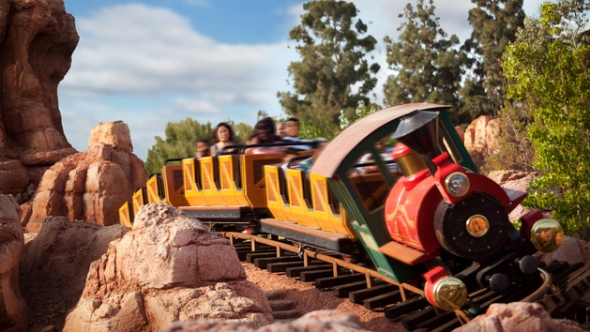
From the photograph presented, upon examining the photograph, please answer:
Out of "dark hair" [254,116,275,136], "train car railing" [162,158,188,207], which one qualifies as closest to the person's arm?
"train car railing" [162,158,188,207]

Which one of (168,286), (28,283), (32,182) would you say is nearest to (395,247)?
(168,286)

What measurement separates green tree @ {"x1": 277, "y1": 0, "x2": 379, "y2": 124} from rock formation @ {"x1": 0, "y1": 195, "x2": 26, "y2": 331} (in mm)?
32118

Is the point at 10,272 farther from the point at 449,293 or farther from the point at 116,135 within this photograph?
the point at 116,135

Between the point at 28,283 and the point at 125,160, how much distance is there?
14.5 m

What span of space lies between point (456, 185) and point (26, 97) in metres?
24.1

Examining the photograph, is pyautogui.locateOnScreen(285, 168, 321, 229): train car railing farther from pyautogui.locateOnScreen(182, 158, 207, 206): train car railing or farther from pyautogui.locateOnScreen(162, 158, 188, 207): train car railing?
pyautogui.locateOnScreen(162, 158, 188, 207): train car railing

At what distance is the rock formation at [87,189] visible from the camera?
20891 millimetres

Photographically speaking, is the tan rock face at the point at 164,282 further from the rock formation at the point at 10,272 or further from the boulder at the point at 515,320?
the boulder at the point at 515,320

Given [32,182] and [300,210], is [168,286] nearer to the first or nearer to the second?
[300,210]

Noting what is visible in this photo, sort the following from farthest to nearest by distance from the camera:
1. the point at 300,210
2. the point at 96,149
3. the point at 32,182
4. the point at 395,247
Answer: the point at 32,182 → the point at 96,149 → the point at 300,210 → the point at 395,247

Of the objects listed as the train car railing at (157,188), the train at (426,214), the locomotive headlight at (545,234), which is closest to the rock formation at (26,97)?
the train car railing at (157,188)

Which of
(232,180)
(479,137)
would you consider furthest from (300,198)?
(479,137)

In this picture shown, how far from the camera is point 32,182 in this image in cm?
2556

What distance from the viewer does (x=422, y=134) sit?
663 cm
